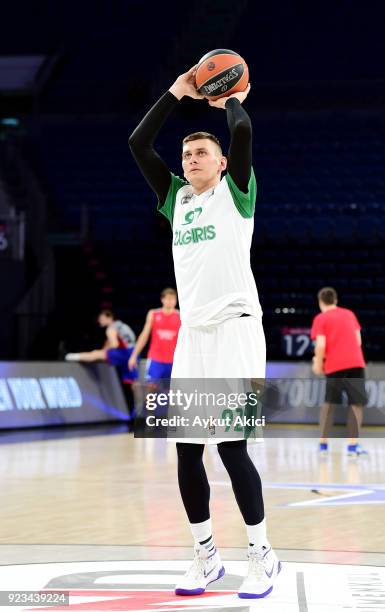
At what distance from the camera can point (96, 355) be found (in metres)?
17.3

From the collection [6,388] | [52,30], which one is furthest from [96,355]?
[52,30]

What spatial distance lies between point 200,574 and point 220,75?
2.12 m

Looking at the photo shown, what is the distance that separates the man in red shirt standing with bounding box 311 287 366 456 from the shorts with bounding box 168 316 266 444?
22.8 feet

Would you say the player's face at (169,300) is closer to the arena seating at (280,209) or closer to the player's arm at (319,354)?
the player's arm at (319,354)

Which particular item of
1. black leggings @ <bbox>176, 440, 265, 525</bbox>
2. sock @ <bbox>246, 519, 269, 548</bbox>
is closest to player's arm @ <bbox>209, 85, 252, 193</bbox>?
black leggings @ <bbox>176, 440, 265, 525</bbox>

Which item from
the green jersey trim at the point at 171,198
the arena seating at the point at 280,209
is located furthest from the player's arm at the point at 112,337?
the green jersey trim at the point at 171,198

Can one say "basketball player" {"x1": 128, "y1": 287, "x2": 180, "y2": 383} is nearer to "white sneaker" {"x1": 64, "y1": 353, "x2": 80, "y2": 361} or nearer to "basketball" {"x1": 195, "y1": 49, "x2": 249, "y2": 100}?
"white sneaker" {"x1": 64, "y1": 353, "x2": 80, "y2": 361}

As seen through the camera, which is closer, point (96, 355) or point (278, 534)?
point (278, 534)

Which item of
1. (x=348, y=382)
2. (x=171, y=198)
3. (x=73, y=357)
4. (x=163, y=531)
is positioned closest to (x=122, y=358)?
(x=73, y=357)

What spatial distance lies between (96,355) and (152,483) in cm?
830

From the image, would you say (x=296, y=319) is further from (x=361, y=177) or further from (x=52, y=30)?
(x=52, y=30)

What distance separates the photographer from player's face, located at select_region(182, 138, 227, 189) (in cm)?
463

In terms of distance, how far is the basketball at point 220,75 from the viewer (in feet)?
15.2

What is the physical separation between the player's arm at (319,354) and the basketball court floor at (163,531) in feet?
3.22
